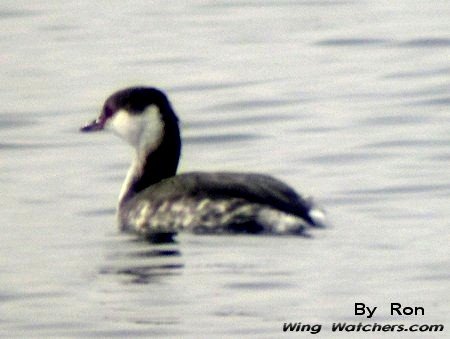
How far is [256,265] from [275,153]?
459 centimetres

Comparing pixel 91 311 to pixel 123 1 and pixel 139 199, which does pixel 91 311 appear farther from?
pixel 123 1

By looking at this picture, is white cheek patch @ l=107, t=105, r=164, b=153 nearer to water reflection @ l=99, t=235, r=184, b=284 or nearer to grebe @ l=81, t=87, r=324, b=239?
grebe @ l=81, t=87, r=324, b=239

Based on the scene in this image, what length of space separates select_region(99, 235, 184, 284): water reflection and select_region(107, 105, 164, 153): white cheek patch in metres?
1.24

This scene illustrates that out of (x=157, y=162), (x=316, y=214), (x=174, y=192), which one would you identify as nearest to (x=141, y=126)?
(x=157, y=162)

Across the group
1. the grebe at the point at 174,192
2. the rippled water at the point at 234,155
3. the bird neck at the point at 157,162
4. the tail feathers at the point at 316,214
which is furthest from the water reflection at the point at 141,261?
the bird neck at the point at 157,162

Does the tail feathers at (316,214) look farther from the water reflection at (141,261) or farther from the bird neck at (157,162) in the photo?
the bird neck at (157,162)

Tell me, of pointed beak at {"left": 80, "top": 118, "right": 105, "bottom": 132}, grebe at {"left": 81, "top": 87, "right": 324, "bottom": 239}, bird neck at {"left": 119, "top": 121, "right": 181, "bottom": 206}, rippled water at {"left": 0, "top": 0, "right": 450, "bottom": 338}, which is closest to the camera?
rippled water at {"left": 0, "top": 0, "right": 450, "bottom": 338}

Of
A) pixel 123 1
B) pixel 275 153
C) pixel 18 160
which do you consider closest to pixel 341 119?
pixel 275 153

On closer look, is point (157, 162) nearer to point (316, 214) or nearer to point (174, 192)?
point (174, 192)

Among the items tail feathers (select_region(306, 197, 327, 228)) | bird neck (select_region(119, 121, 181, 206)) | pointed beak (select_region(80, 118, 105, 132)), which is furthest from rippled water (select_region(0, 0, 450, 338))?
pointed beak (select_region(80, 118, 105, 132))

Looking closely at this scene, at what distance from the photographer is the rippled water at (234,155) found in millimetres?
12805

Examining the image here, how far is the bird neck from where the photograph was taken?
51.9 feet

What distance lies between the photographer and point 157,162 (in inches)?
624

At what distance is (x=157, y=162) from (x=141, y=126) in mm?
273
